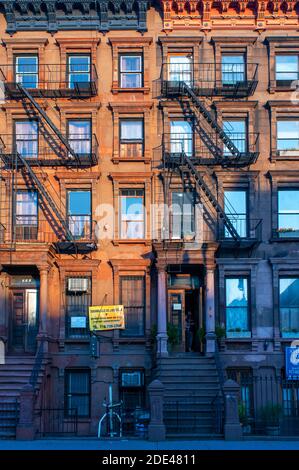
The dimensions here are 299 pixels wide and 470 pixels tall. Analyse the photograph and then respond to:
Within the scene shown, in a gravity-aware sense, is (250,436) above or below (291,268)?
below

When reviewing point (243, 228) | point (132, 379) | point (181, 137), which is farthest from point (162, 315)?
point (181, 137)

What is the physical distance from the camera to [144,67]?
2864 cm

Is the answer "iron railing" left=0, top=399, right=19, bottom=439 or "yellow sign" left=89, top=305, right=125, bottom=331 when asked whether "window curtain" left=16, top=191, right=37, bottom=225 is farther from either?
"iron railing" left=0, top=399, right=19, bottom=439

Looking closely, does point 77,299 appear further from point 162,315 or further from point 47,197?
point 47,197

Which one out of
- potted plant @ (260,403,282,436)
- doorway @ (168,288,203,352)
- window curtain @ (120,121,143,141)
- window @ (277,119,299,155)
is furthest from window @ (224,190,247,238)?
potted plant @ (260,403,282,436)

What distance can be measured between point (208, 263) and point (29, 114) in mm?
8727

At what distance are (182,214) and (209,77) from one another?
5302 millimetres

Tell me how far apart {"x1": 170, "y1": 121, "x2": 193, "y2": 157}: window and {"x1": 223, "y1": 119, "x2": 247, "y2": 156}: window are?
52.3 inches

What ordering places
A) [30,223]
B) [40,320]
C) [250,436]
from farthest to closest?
[30,223] → [40,320] → [250,436]

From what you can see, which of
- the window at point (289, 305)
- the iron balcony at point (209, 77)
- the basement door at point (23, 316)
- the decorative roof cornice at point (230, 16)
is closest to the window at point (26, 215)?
the basement door at point (23, 316)

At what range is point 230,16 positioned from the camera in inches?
1140

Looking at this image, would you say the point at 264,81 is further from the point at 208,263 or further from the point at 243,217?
the point at 208,263

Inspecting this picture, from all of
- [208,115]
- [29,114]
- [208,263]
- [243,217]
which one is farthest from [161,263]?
[29,114]

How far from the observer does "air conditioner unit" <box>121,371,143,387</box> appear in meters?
26.8
